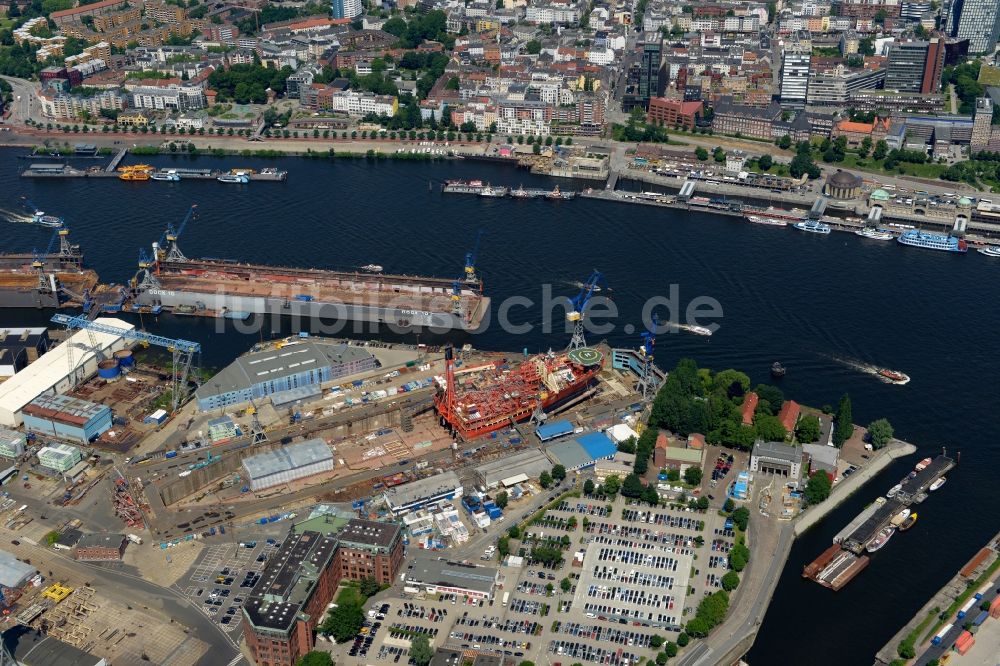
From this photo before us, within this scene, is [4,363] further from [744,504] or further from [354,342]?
[744,504]

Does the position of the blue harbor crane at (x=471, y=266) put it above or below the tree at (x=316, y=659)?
above

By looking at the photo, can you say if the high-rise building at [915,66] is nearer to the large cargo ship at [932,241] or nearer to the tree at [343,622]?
the large cargo ship at [932,241]

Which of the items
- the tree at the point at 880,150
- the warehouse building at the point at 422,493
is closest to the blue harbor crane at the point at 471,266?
the warehouse building at the point at 422,493

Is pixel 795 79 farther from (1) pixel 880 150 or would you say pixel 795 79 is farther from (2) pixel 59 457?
(2) pixel 59 457

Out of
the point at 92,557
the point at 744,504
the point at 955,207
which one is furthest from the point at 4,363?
the point at 955,207

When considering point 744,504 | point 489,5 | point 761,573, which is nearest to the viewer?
point 761,573

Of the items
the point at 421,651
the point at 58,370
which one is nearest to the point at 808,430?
the point at 421,651
